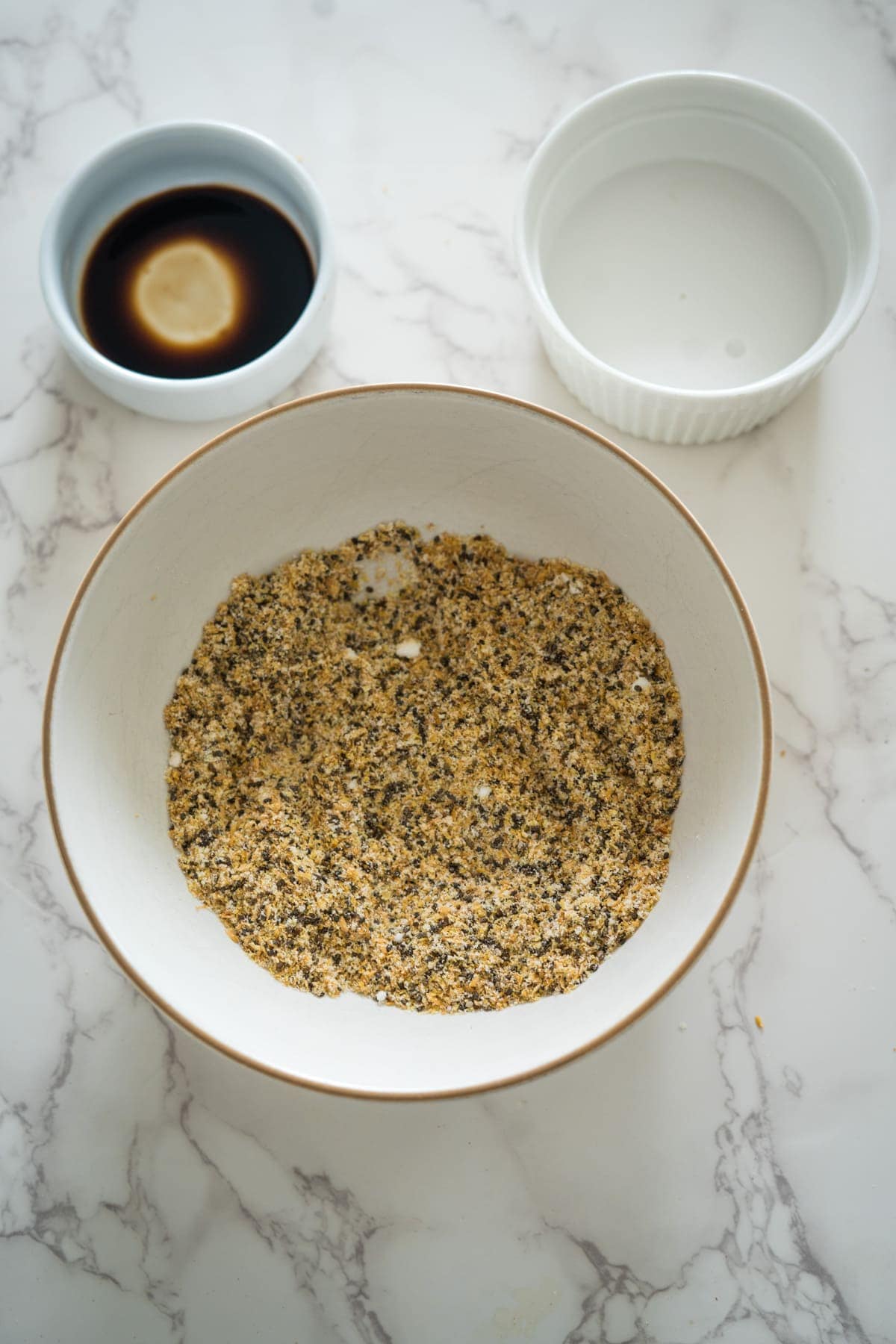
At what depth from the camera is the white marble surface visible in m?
1.00

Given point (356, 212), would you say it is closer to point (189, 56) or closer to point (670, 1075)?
point (189, 56)

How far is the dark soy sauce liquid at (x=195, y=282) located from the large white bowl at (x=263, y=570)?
0.16m

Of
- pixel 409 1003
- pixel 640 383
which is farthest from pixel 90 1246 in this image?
pixel 640 383

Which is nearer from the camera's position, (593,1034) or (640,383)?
(593,1034)

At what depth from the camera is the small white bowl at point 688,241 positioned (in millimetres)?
976

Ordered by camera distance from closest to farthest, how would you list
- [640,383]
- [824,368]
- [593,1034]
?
[593,1034], [640,383], [824,368]

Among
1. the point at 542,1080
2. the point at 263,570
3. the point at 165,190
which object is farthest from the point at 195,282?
the point at 542,1080

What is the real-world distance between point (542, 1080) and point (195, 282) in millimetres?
811

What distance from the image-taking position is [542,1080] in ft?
3.28

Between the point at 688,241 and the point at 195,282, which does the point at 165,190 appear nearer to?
the point at 195,282

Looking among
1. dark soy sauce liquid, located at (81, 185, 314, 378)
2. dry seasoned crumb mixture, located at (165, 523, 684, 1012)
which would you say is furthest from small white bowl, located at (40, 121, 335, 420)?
dry seasoned crumb mixture, located at (165, 523, 684, 1012)

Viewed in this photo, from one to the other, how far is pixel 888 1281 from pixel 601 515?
2.43 feet

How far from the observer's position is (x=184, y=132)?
1015 millimetres

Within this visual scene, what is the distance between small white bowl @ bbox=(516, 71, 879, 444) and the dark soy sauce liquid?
9.5 inches
